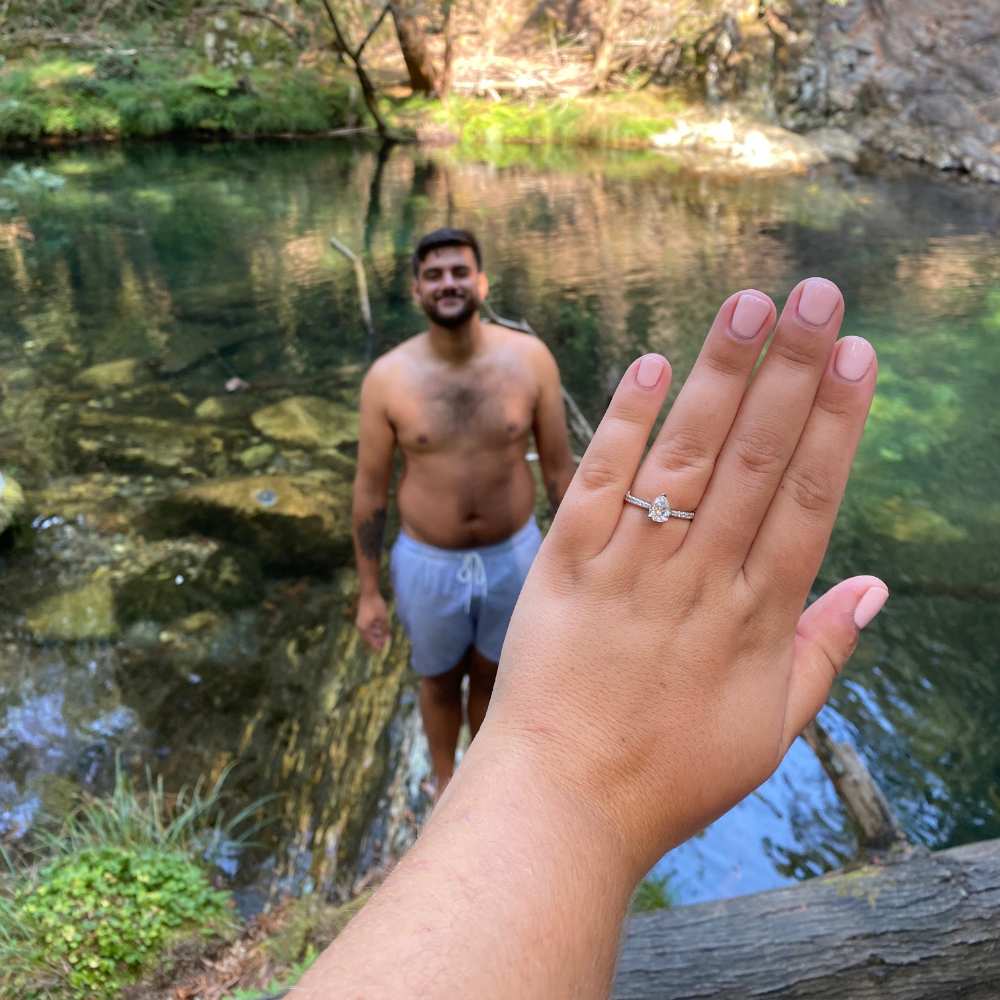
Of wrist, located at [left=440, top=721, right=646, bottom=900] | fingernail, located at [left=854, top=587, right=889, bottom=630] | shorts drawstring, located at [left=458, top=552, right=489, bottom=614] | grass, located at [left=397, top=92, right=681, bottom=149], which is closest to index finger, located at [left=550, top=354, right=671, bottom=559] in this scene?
wrist, located at [left=440, top=721, right=646, bottom=900]

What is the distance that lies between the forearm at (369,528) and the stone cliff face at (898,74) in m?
18.1

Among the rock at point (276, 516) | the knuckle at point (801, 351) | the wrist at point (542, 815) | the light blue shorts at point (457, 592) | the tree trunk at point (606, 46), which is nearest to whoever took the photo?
the wrist at point (542, 815)

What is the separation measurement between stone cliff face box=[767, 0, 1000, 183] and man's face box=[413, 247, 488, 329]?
17829 mm

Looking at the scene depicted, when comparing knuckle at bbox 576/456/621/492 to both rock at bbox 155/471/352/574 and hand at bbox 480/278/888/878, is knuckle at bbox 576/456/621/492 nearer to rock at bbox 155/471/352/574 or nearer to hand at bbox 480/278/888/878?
hand at bbox 480/278/888/878

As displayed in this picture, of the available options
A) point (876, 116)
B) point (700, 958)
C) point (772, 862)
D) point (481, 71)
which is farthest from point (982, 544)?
point (481, 71)

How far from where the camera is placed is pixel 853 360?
91 cm

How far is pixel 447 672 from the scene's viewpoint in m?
3.20

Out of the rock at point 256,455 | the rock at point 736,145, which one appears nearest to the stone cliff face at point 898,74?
the rock at point 736,145

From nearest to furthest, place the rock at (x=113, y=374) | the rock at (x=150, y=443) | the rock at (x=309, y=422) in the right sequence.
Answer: the rock at (x=150, y=443) < the rock at (x=309, y=422) < the rock at (x=113, y=374)

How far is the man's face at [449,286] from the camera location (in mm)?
2877

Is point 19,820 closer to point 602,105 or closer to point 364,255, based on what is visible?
point 364,255

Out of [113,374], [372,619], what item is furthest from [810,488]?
[113,374]

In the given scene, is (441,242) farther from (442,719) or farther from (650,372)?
(650,372)

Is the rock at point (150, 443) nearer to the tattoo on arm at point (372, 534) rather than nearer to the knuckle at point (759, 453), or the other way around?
the tattoo on arm at point (372, 534)
